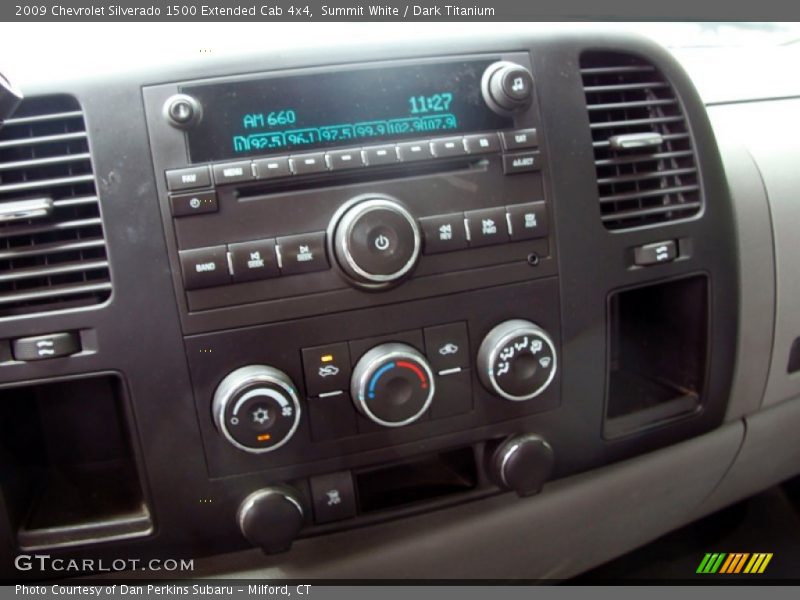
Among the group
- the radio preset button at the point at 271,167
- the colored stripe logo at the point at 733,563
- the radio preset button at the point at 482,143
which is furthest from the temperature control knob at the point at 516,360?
the colored stripe logo at the point at 733,563

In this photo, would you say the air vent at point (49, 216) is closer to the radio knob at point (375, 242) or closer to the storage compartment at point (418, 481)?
the radio knob at point (375, 242)

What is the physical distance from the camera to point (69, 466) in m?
0.85

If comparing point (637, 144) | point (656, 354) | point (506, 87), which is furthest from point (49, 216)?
point (656, 354)

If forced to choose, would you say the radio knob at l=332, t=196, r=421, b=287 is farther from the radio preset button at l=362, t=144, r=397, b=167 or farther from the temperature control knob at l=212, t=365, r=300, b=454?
Answer: the temperature control knob at l=212, t=365, r=300, b=454

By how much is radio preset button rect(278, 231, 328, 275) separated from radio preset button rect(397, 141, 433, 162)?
0.13m

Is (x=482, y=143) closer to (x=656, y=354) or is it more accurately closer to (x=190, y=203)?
(x=190, y=203)

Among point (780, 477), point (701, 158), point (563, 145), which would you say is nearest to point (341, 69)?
point (563, 145)

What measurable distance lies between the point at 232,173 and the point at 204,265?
104 millimetres

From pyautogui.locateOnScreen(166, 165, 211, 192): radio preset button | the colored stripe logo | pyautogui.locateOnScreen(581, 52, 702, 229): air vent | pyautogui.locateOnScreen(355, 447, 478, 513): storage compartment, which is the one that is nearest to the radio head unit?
pyautogui.locateOnScreen(166, 165, 211, 192): radio preset button

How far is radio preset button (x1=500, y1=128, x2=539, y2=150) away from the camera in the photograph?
80cm

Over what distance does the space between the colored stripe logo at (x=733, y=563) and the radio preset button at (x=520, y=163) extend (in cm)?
77

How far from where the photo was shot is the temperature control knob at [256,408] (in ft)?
2.35

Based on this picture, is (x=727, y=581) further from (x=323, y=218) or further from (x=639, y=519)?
(x=323, y=218)

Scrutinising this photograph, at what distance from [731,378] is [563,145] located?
0.48 m
